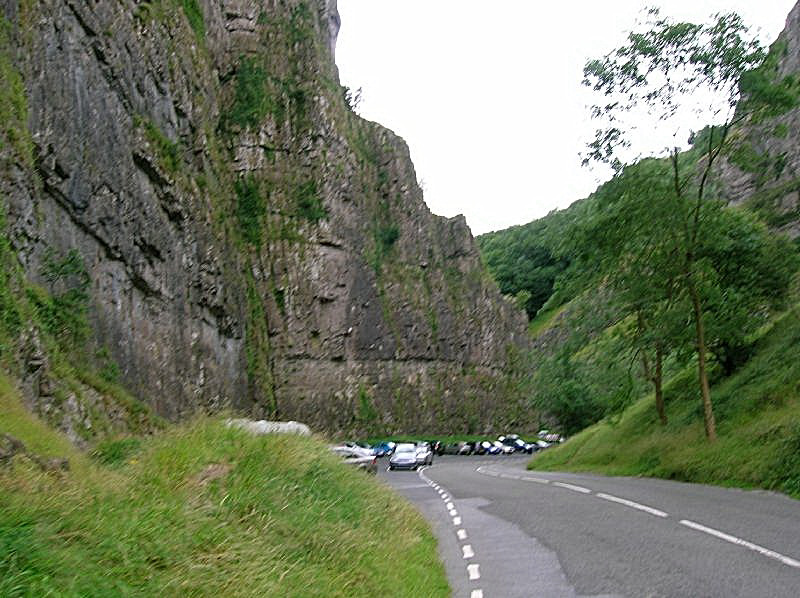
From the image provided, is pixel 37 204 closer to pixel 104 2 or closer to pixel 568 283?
pixel 104 2

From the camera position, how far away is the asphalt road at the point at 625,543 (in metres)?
8.86

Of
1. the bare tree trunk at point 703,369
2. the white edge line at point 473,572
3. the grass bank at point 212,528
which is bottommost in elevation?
the white edge line at point 473,572

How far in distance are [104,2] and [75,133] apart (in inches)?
306

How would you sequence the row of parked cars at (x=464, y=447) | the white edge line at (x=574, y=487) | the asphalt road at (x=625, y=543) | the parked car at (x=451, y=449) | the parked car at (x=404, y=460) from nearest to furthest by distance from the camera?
the asphalt road at (x=625, y=543) < the white edge line at (x=574, y=487) < the parked car at (x=404, y=460) < the row of parked cars at (x=464, y=447) < the parked car at (x=451, y=449)

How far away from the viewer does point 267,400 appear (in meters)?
58.3

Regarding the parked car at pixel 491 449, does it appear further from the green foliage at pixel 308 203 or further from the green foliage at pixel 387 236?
the green foliage at pixel 308 203

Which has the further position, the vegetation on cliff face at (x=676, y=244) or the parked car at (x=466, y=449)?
the parked car at (x=466, y=449)

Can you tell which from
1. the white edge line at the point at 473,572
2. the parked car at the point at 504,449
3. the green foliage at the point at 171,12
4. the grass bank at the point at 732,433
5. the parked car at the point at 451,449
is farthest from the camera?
the parked car at the point at 504,449

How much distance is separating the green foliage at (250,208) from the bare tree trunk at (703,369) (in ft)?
145

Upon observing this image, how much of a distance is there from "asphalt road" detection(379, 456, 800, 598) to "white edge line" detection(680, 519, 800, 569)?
0.04 feet

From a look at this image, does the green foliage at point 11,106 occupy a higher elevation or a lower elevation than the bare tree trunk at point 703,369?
higher

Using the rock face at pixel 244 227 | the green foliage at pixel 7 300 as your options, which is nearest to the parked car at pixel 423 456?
the rock face at pixel 244 227

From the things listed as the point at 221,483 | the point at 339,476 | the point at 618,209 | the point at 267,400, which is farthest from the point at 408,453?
the point at 221,483

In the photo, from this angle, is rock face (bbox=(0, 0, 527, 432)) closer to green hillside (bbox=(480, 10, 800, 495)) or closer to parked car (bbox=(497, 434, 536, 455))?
parked car (bbox=(497, 434, 536, 455))
